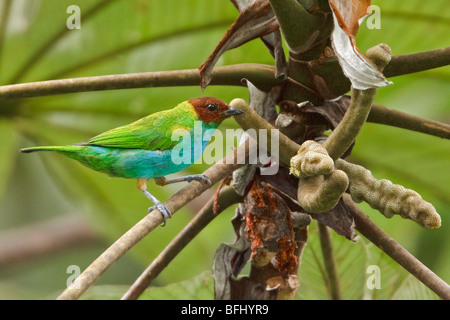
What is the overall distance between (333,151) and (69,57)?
1246mm

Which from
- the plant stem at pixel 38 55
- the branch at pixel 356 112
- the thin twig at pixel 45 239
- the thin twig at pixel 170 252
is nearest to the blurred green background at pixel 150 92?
the plant stem at pixel 38 55

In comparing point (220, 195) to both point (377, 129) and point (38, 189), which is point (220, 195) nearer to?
point (377, 129)

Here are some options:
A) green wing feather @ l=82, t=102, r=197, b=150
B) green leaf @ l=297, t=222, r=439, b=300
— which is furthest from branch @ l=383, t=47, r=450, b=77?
green wing feather @ l=82, t=102, r=197, b=150

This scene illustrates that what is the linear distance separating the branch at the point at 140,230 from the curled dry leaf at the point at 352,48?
40cm

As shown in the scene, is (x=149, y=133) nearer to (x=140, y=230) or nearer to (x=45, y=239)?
(x=140, y=230)

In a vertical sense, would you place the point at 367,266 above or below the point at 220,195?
below

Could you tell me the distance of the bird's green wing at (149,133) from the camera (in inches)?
89.3

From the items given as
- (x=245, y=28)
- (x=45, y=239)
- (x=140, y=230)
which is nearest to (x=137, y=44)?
(x=245, y=28)

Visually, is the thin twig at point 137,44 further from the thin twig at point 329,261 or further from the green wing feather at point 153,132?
the thin twig at point 329,261

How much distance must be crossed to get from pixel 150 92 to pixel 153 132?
8.3 inches

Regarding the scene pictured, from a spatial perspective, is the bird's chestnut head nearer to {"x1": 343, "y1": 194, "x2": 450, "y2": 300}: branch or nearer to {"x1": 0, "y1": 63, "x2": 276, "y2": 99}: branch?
{"x1": 0, "y1": 63, "x2": 276, "y2": 99}: branch

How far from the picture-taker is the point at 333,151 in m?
1.44

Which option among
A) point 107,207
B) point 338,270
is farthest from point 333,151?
point 107,207

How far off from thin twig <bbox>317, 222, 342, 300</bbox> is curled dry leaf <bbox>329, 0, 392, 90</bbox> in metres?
0.62
